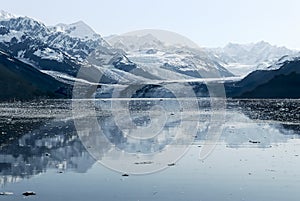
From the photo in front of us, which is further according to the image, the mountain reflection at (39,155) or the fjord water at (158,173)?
the mountain reflection at (39,155)

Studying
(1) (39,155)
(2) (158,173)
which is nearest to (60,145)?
(1) (39,155)

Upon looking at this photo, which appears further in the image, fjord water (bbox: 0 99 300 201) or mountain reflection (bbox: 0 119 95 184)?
mountain reflection (bbox: 0 119 95 184)

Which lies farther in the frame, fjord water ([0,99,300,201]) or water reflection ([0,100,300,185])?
water reflection ([0,100,300,185])

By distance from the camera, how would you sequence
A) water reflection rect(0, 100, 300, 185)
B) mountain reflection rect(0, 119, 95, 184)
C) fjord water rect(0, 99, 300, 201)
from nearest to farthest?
1. fjord water rect(0, 99, 300, 201)
2. mountain reflection rect(0, 119, 95, 184)
3. water reflection rect(0, 100, 300, 185)

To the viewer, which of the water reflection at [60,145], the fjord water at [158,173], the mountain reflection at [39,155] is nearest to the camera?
the fjord water at [158,173]

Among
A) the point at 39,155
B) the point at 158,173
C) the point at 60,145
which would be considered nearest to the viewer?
the point at 158,173

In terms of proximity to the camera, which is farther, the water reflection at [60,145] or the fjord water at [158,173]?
the water reflection at [60,145]

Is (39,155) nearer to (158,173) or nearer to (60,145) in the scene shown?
(60,145)

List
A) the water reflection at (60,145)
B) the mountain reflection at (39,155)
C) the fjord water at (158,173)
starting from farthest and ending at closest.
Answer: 1. the water reflection at (60,145)
2. the mountain reflection at (39,155)
3. the fjord water at (158,173)

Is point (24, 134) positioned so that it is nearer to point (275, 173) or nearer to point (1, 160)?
point (1, 160)

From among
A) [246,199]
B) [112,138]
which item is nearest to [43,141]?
[112,138]

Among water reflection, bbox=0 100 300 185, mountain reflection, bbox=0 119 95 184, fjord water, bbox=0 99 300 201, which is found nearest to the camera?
fjord water, bbox=0 99 300 201

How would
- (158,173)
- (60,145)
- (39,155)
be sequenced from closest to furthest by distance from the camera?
(158,173)
(39,155)
(60,145)

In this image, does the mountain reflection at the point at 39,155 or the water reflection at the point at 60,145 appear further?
the water reflection at the point at 60,145
